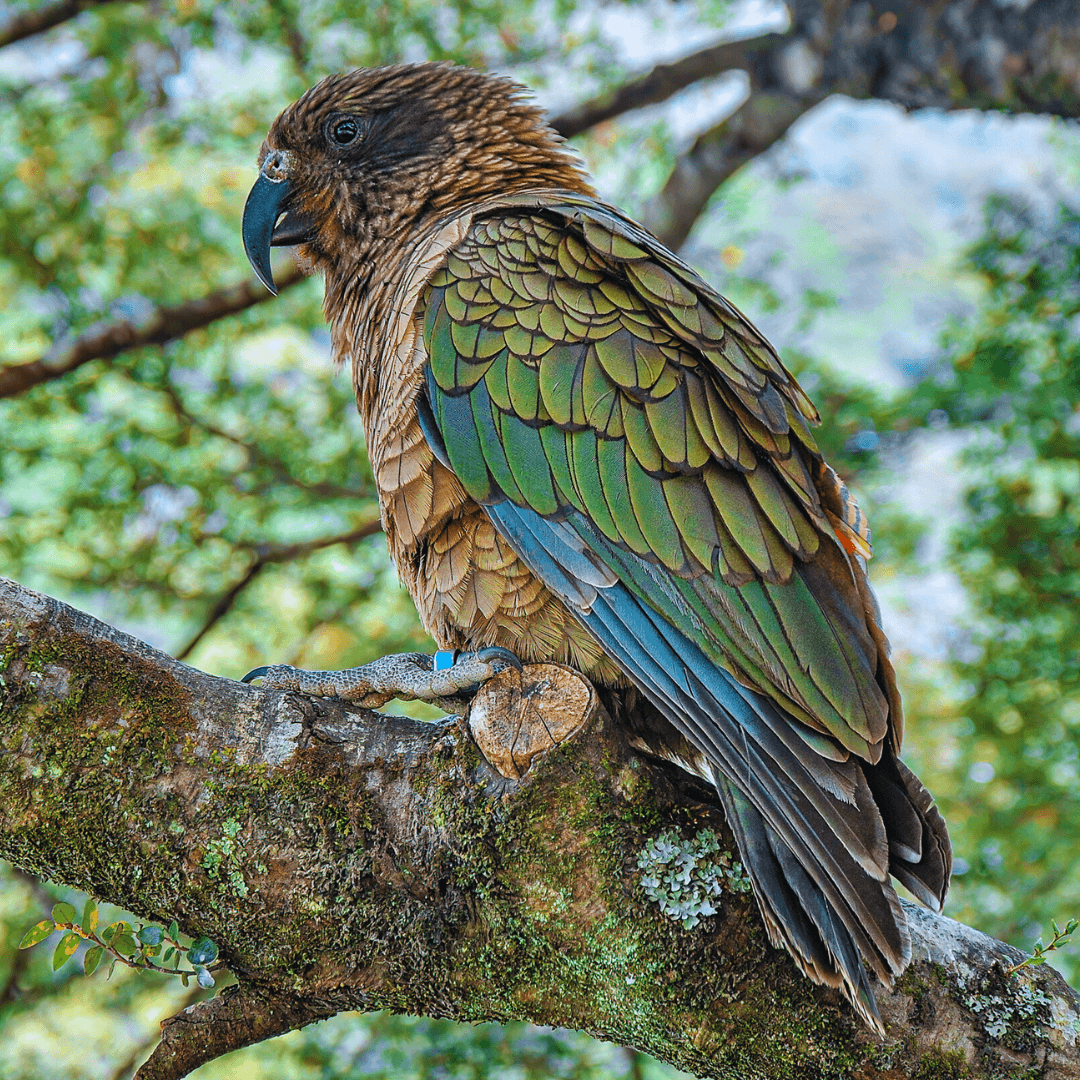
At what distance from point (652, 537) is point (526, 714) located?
0.52 metres

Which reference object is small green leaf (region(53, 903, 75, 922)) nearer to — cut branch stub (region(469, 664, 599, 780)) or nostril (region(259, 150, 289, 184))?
cut branch stub (region(469, 664, 599, 780))

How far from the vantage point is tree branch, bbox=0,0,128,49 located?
4781mm

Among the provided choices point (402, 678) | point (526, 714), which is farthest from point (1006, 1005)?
point (402, 678)

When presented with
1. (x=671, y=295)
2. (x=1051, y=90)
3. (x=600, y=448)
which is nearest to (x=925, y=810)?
(x=600, y=448)

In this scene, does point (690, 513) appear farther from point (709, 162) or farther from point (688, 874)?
point (709, 162)

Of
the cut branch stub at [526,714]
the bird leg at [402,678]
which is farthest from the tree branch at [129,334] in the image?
the cut branch stub at [526,714]

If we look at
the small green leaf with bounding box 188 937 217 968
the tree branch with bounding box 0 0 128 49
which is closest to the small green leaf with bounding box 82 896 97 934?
the small green leaf with bounding box 188 937 217 968

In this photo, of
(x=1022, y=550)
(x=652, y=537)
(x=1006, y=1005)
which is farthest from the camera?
(x=1022, y=550)

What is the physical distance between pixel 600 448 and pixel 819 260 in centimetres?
1020

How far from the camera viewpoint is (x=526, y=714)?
196cm

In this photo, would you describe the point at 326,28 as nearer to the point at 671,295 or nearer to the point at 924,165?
the point at 671,295

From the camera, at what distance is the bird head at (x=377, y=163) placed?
2986 mm

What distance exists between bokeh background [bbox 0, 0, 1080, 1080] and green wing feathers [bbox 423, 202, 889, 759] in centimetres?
209

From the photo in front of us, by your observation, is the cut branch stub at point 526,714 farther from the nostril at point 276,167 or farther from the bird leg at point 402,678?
the nostril at point 276,167
